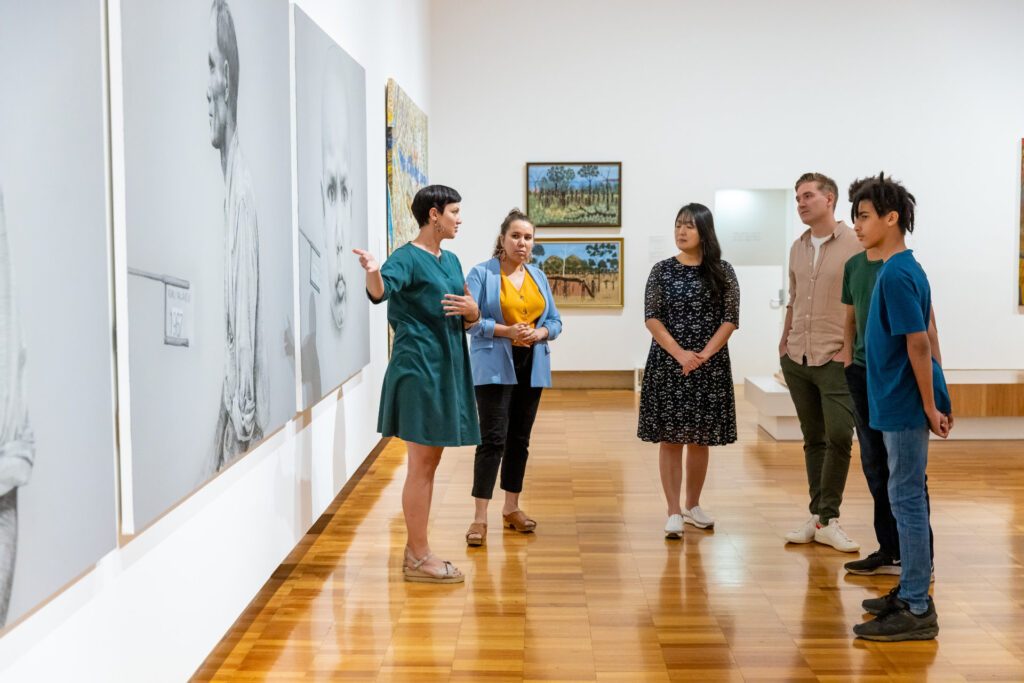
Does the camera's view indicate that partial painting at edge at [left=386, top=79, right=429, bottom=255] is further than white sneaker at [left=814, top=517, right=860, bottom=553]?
Yes

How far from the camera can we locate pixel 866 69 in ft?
44.8

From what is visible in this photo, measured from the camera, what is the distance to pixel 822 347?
5.87 m

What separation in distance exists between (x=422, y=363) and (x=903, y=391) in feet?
7.41

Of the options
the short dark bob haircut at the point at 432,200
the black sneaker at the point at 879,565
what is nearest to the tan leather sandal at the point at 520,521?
the black sneaker at the point at 879,565

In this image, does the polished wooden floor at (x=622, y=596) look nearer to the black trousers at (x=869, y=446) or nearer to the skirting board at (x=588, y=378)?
the black trousers at (x=869, y=446)

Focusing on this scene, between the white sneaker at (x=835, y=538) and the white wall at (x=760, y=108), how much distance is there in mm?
7880

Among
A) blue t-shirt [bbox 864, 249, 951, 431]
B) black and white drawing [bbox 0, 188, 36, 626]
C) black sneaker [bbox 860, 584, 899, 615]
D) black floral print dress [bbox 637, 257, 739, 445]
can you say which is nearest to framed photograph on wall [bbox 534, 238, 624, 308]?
black floral print dress [bbox 637, 257, 739, 445]

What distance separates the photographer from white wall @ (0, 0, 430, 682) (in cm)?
281

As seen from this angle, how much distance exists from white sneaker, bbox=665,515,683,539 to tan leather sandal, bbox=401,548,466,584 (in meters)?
1.42

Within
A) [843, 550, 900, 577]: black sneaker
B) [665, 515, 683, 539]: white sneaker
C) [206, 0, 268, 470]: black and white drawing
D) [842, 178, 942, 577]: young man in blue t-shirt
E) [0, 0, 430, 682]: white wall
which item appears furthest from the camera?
[665, 515, 683, 539]: white sneaker

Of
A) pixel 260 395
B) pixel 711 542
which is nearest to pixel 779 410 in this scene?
pixel 711 542

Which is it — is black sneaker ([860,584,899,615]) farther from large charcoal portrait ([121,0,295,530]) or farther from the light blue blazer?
large charcoal portrait ([121,0,295,530])

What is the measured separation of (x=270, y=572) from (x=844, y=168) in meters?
10.9

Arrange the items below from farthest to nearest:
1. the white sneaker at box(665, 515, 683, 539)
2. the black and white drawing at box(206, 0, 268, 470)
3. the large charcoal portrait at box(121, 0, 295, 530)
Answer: the white sneaker at box(665, 515, 683, 539) < the black and white drawing at box(206, 0, 268, 470) < the large charcoal portrait at box(121, 0, 295, 530)
